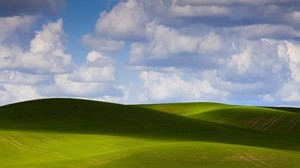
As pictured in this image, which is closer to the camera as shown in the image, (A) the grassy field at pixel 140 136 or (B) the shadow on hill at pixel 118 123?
(A) the grassy field at pixel 140 136

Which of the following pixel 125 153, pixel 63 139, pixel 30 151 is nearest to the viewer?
pixel 125 153

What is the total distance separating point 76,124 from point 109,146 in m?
30.2

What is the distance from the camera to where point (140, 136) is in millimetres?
81125

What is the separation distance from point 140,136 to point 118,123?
15.6 m

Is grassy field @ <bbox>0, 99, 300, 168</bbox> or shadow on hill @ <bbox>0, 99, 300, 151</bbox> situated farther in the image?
shadow on hill @ <bbox>0, 99, 300, 151</bbox>

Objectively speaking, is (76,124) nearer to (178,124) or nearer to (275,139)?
(178,124)

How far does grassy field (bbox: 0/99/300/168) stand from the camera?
2228 inches

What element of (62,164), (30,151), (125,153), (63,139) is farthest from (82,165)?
(63,139)

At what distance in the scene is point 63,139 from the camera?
7062 centimetres

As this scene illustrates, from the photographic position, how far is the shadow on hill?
8463 cm

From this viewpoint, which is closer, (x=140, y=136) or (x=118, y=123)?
(x=140, y=136)

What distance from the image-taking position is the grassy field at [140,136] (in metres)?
56.6

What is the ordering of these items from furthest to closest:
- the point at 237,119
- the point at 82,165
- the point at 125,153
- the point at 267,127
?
the point at 237,119, the point at 267,127, the point at 125,153, the point at 82,165

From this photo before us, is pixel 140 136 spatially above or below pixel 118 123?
below
